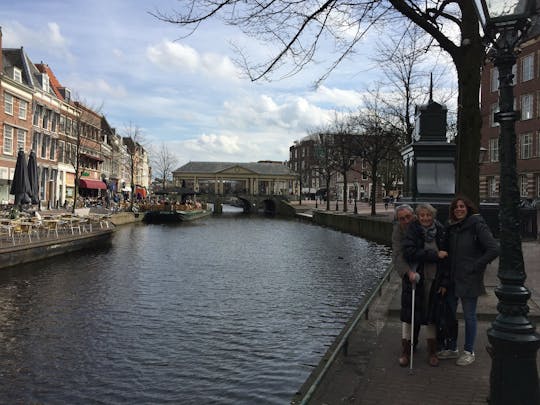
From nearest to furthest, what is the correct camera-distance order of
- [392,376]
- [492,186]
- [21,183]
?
1. [392,376]
2. [21,183]
3. [492,186]

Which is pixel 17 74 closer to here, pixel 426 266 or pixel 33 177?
pixel 33 177

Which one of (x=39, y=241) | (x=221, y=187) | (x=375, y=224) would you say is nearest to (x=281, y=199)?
(x=221, y=187)

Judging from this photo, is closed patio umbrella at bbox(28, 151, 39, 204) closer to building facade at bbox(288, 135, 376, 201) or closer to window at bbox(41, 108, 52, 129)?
window at bbox(41, 108, 52, 129)

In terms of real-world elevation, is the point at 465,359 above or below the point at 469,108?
below

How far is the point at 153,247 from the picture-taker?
74.9 feet

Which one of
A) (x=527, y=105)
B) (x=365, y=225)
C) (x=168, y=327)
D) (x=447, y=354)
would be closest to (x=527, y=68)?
(x=527, y=105)

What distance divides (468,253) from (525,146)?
39.5 meters

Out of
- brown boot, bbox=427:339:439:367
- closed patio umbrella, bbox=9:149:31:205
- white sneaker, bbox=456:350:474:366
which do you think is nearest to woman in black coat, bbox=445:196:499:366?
white sneaker, bbox=456:350:474:366

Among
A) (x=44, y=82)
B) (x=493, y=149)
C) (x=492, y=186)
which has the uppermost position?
(x=44, y=82)

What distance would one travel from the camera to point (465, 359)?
5113 mm

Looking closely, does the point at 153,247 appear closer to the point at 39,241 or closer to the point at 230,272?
the point at 39,241

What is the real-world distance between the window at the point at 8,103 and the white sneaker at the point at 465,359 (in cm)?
3854

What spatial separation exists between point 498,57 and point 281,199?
270 feet

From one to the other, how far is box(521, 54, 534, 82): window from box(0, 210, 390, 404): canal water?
29.5 m
